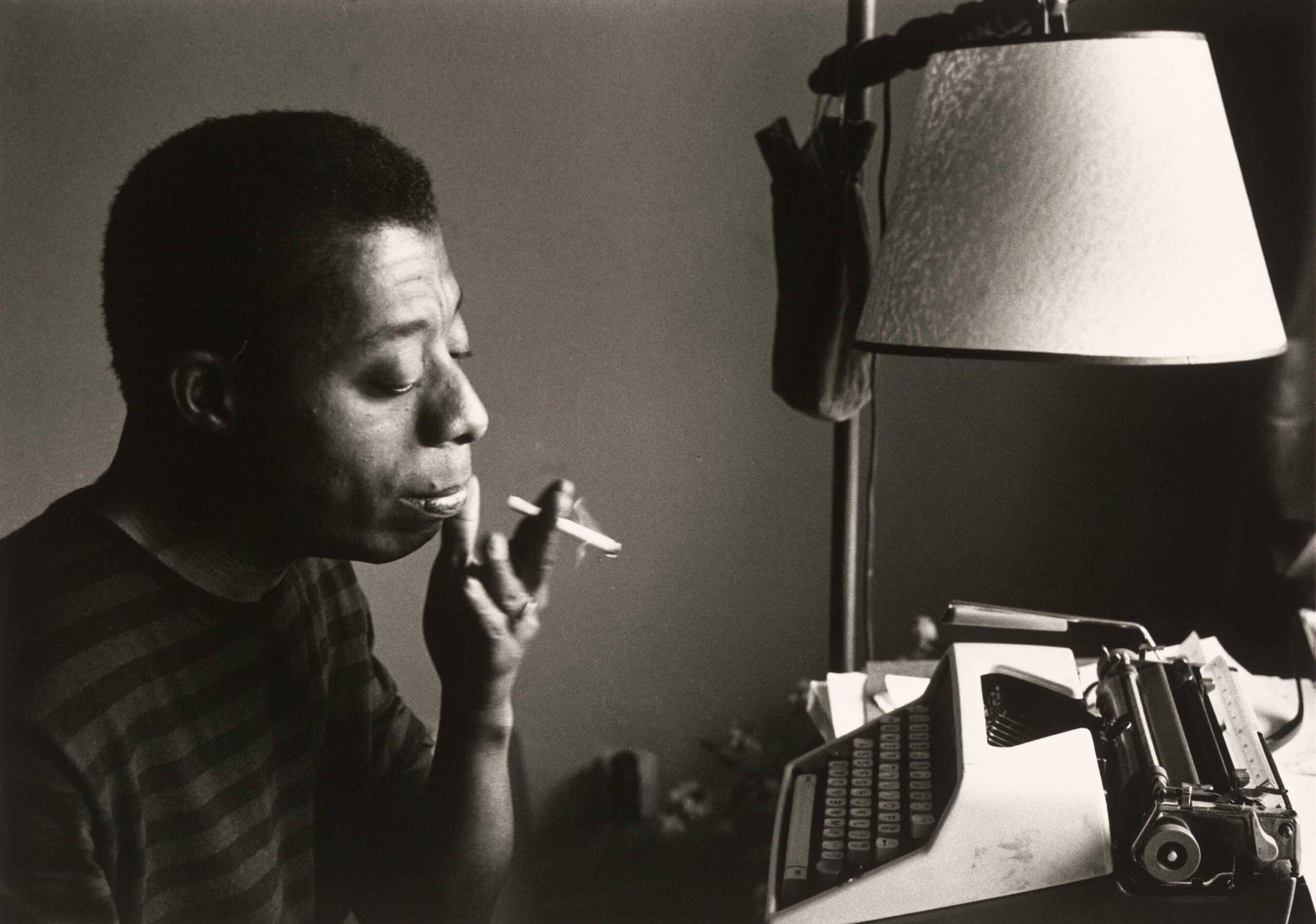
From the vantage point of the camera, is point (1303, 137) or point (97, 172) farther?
point (1303, 137)

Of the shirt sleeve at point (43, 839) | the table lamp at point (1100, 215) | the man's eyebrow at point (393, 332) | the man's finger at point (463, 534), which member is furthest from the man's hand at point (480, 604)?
the table lamp at point (1100, 215)

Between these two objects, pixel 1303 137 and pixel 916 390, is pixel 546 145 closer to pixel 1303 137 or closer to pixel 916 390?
pixel 916 390

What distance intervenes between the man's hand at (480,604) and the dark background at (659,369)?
0.02m

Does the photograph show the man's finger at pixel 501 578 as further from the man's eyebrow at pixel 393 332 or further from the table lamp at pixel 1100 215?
the table lamp at pixel 1100 215

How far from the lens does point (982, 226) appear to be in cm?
100

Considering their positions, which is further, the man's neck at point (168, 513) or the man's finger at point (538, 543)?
the man's finger at point (538, 543)

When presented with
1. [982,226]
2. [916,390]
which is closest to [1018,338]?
[982,226]

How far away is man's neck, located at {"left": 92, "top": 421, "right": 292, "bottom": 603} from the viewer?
0.80m

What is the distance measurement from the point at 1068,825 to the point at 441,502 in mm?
551

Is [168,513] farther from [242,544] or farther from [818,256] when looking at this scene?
[818,256]

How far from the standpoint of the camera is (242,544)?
33.1 inches

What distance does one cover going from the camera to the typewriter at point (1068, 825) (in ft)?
2.98

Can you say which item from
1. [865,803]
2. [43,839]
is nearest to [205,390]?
[43,839]

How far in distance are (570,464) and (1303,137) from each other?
1211 mm
